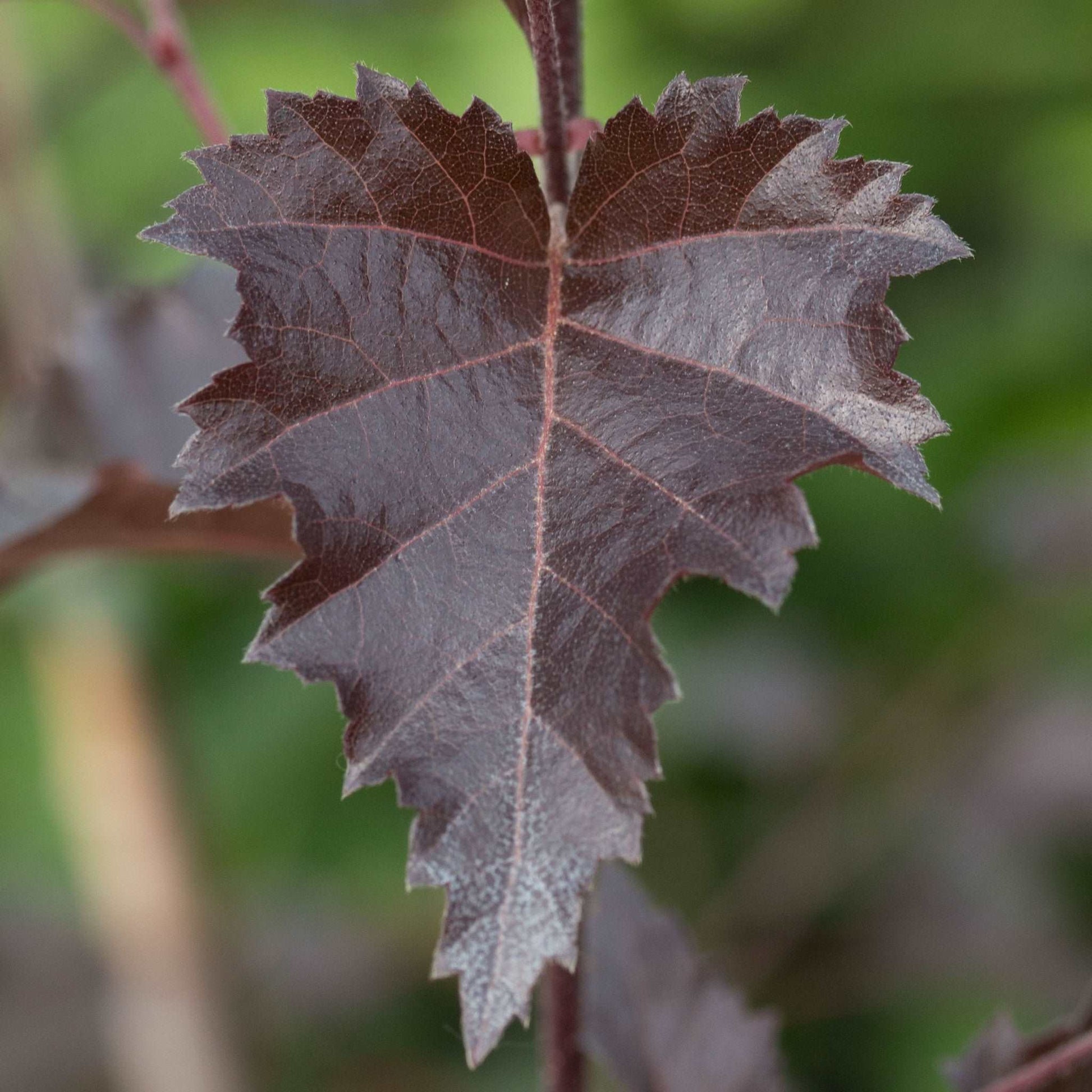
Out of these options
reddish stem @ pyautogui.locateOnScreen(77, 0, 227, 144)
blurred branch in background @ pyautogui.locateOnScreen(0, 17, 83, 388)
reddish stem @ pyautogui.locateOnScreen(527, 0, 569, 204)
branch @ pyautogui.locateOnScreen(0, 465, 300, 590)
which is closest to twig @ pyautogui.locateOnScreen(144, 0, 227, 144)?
reddish stem @ pyautogui.locateOnScreen(77, 0, 227, 144)

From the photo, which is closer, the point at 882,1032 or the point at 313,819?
the point at 882,1032

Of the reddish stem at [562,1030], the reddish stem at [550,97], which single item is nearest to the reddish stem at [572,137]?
the reddish stem at [550,97]

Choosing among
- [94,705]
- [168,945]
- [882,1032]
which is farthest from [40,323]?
[882,1032]

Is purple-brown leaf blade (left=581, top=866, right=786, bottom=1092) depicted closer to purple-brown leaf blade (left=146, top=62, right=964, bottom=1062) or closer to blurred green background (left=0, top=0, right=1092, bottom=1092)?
purple-brown leaf blade (left=146, top=62, right=964, bottom=1062)

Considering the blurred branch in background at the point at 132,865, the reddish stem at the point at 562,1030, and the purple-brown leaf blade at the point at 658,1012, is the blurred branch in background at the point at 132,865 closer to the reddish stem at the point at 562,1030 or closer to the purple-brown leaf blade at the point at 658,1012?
the purple-brown leaf blade at the point at 658,1012

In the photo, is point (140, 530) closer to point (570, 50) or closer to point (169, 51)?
point (169, 51)

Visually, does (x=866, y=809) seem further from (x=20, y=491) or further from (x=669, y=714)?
(x=20, y=491)
